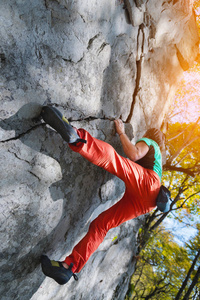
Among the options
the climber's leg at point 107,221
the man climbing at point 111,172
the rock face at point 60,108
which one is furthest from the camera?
the climber's leg at point 107,221

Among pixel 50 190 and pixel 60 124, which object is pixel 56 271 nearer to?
pixel 50 190

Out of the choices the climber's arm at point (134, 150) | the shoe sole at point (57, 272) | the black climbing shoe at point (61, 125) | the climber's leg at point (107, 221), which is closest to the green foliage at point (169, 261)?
the climber's leg at point (107, 221)

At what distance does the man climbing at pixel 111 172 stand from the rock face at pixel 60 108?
21 cm

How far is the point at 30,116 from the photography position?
152cm

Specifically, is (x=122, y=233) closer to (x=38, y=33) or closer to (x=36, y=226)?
(x=36, y=226)

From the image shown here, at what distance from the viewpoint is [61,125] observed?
1.48 metres

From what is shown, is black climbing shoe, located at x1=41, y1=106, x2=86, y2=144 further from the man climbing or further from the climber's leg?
the climber's leg

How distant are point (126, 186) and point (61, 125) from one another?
105 cm

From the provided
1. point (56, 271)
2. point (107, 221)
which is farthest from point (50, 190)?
point (107, 221)

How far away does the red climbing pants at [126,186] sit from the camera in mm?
1657

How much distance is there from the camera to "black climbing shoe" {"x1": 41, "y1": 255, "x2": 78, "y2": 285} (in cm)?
169

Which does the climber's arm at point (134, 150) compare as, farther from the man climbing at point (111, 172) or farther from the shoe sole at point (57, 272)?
the shoe sole at point (57, 272)

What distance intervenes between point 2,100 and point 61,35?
832mm

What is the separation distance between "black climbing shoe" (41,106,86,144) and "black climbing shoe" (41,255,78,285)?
1245 mm
